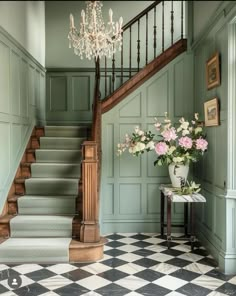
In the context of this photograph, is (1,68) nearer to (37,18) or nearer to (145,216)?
(37,18)

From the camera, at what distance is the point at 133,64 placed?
6.59m

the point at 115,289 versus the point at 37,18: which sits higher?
the point at 37,18

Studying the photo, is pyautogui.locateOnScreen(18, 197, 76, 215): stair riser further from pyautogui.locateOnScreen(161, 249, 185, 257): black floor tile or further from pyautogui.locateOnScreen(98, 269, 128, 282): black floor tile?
pyautogui.locateOnScreen(161, 249, 185, 257): black floor tile

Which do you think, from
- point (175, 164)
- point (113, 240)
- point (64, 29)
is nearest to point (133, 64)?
point (64, 29)

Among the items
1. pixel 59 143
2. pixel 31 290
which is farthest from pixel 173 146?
pixel 31 290

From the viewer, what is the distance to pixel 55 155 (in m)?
5.45

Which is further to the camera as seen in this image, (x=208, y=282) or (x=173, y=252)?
(x=173, y=252)

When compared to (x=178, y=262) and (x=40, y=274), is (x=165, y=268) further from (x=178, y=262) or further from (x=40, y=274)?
(x=40, y=274)

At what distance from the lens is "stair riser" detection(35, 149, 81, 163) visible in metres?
5.42

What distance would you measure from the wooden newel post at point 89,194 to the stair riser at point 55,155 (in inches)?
55.9

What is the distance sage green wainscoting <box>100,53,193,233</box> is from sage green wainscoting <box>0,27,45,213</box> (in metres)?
1.23

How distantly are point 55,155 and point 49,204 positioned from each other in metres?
1.11

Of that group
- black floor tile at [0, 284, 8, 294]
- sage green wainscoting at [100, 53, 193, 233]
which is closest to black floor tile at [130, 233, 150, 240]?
sage green wainscoting at [100, 53, 193, 233]

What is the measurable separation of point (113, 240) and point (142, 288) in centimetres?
164
